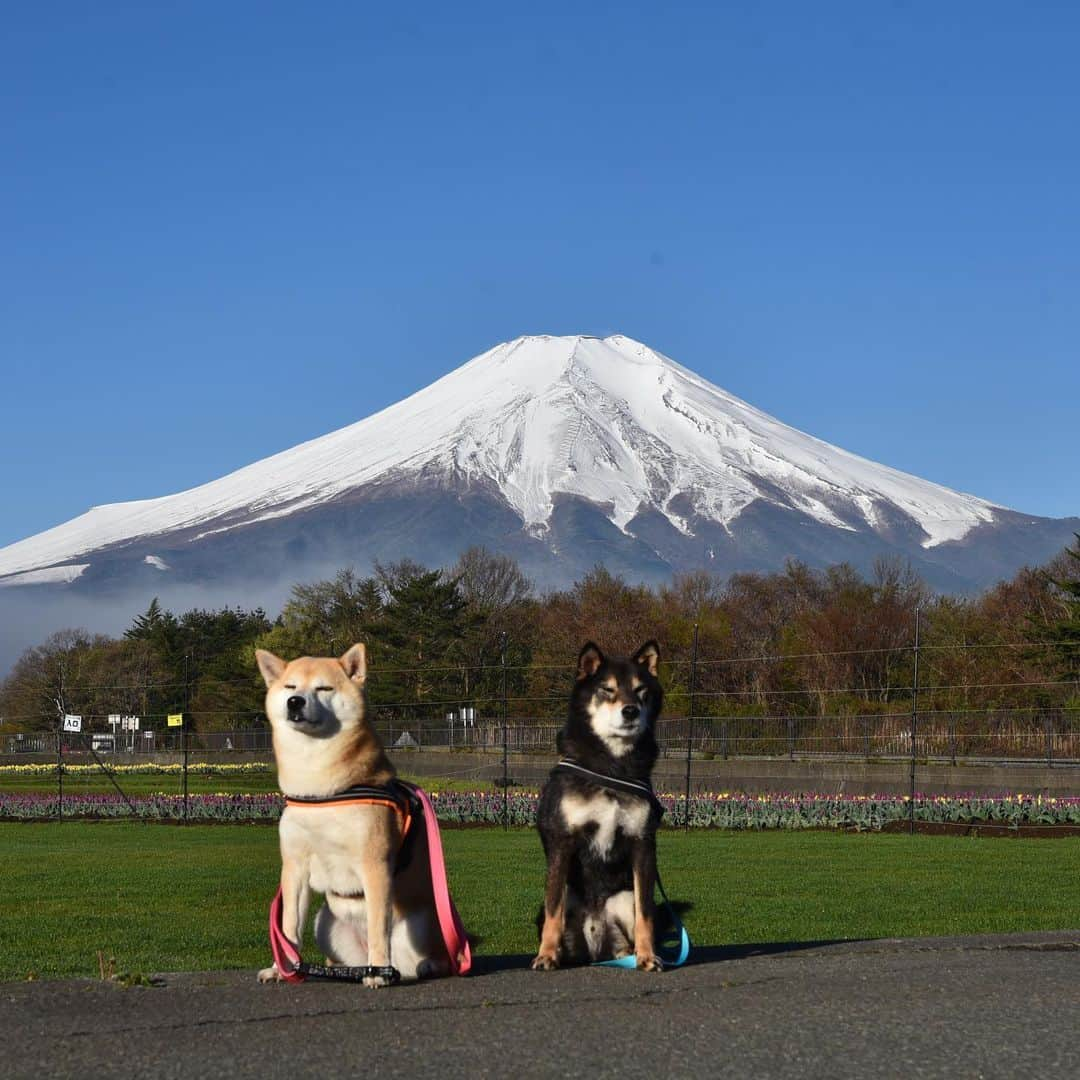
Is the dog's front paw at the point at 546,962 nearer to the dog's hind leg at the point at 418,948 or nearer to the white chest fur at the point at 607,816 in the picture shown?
the dog's hind leg at the point at 418,948

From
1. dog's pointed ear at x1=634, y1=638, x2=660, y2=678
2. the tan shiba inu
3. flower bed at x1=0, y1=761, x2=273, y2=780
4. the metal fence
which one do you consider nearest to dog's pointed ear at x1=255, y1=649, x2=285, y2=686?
the tan shiba inu

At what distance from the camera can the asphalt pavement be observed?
203 inches

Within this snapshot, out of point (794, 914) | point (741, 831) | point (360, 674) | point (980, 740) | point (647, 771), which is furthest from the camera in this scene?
point (980, 740)

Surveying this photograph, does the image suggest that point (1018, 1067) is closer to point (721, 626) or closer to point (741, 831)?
point (741, 831)

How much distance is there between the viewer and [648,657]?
23.5ft

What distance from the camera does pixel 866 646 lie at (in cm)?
6031

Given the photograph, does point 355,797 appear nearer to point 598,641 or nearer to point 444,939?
point 444,939

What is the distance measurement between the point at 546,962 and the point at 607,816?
73 centimetres

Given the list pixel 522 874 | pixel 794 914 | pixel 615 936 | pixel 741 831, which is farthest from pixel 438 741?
pixel 615 936

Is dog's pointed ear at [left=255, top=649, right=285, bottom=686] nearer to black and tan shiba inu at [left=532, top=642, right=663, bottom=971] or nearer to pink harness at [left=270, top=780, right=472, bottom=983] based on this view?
pink harness at [left=270, top=780, right=472, bottom=983]

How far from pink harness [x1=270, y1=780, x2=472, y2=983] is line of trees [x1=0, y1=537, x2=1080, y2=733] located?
2715cm

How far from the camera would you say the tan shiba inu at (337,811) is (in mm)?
6285

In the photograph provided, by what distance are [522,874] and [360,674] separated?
32.9 feet

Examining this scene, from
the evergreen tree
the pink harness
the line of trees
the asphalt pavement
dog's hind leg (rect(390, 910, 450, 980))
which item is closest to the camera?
the asphalt pavement
